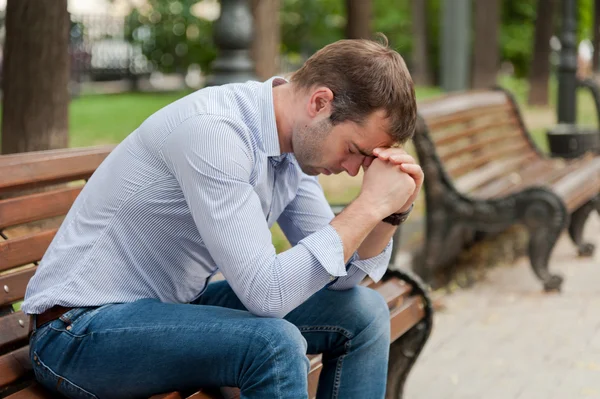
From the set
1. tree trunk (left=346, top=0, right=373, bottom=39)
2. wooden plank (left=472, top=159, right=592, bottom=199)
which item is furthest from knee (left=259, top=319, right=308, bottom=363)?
tree trunk (left=346, top=0, right=373, bottom=39)

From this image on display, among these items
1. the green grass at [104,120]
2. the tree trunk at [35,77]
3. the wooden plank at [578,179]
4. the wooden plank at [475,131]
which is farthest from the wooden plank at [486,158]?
the green grass at [104,120]

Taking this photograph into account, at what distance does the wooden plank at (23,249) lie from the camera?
2.97 meters

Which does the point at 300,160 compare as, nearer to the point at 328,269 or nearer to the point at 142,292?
the point at 328,269

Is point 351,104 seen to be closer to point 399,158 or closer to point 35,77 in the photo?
point 399,158

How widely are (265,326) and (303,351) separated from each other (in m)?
0.12

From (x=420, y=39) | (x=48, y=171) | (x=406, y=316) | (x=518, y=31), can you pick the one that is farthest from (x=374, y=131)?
(x=518, y=31)

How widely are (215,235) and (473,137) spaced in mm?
4625

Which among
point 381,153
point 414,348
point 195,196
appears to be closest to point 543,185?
point 414,348

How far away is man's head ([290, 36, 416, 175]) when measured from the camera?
2.47m

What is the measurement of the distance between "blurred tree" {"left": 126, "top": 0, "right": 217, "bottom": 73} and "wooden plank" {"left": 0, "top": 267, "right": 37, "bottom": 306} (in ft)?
69.7

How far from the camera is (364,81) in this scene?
8.08ft

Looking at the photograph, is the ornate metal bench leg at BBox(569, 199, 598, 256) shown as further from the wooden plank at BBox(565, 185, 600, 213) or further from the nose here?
the nose

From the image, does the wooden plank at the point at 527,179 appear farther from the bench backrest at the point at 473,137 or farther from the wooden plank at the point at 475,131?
the wooden plank at the point at 475,131

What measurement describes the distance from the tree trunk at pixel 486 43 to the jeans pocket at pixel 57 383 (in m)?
17.1
